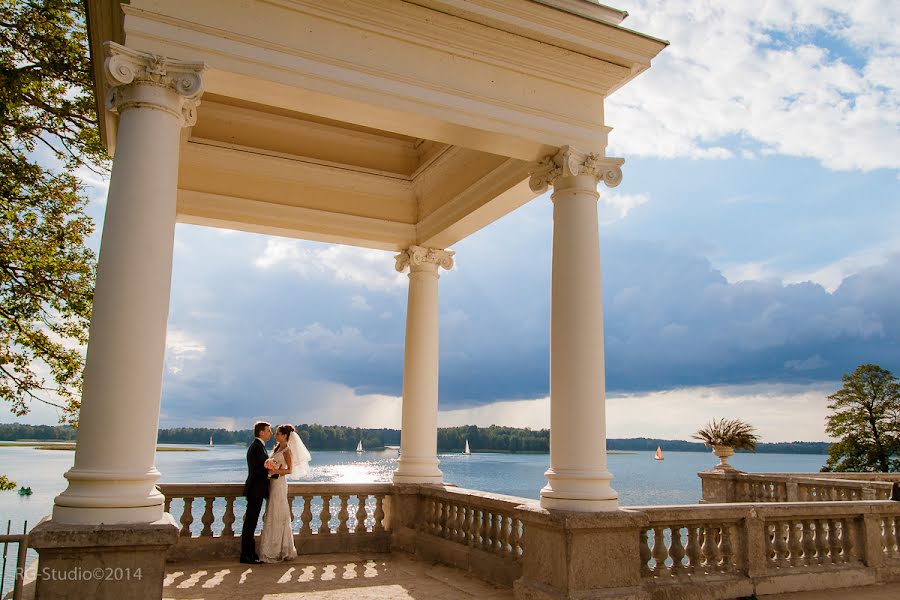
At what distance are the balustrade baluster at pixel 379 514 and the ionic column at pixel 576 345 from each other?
18.1ft

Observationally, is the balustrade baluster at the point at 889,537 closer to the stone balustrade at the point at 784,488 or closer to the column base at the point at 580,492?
the stone balustrade at the point at 784,488

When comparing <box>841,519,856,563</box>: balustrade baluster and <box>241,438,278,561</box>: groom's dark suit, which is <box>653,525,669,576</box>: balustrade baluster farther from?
<box>241,438,278,561</box>: groom's dark suit

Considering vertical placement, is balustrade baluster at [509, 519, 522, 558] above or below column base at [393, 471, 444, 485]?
below

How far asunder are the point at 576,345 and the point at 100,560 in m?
6.55

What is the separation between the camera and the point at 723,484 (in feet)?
77.9

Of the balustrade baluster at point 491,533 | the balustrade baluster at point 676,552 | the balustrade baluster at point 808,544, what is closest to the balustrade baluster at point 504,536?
the balustrade baluster at point 491,533

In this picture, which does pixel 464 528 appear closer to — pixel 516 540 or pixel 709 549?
pixel 516 540

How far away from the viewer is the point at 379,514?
14.3m

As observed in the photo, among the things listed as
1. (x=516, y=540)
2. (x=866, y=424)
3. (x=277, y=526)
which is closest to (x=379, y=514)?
(x=277, y=526)

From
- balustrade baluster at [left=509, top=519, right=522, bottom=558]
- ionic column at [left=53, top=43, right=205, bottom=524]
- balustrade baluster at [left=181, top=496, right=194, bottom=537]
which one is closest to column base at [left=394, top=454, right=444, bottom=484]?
balustrade baluster at [left=509, top=519, right=522, bottom=558]

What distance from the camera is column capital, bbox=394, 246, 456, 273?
50.1ft

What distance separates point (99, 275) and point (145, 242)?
2.02ft

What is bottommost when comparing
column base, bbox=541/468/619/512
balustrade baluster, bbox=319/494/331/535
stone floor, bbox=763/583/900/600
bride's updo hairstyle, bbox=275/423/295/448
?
stone floor, bbox=763/583/900/600

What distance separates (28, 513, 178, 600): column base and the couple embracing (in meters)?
5.30
